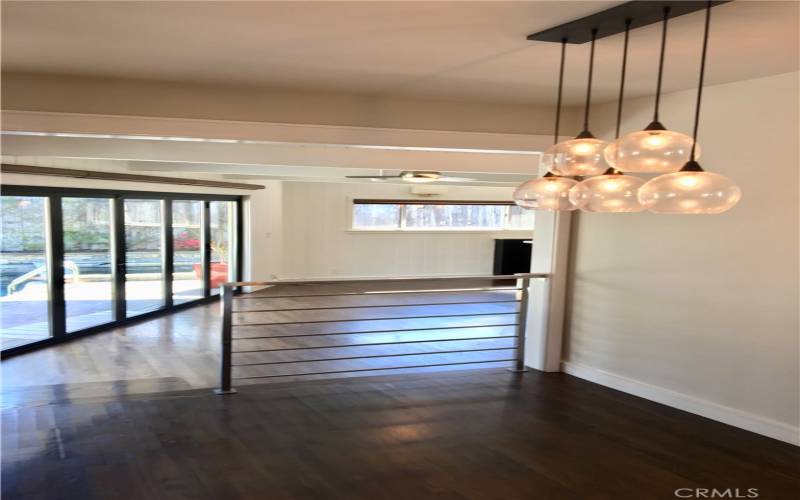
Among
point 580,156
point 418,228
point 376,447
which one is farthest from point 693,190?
point 418,228

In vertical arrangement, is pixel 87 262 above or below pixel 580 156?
below

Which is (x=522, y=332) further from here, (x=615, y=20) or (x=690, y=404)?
(x=615, y=20)

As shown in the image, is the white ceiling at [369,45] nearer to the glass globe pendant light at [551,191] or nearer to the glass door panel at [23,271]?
the glass globe pendant light at [551,191]

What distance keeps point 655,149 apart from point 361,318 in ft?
17.6

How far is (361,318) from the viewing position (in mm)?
6852

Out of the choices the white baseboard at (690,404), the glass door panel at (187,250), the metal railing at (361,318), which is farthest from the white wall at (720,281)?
the glass door panel at (187,250)

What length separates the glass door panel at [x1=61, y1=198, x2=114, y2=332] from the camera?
5.92 meters

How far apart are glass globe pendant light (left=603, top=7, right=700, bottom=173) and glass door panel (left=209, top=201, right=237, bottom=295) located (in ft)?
24.3

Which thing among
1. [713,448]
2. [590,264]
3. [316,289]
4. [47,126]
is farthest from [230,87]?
[316,289]

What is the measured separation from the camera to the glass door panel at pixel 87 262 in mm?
5922

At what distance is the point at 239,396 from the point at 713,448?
2826 millimetres

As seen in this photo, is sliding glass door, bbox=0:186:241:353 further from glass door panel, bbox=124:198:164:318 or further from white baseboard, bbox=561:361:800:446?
white baseboard, bbox=561:361:800:446

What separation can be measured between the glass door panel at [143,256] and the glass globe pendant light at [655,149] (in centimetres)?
644

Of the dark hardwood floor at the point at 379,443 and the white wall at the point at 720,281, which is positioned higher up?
the white wall at the point at 720,281
